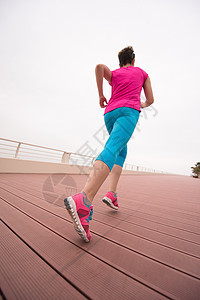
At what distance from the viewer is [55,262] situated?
0.54 meters

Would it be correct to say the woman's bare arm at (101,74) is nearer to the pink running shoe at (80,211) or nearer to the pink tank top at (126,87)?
the pink tank top at (126,87)

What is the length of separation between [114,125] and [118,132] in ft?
0.29

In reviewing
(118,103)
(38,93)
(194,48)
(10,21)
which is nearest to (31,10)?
(10,21)

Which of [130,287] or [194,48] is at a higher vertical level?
[194,48]

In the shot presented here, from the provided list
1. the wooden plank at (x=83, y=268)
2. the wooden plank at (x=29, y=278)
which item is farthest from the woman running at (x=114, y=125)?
the wooden plank at (x=29, y=278)

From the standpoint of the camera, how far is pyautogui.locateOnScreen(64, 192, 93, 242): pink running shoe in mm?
669

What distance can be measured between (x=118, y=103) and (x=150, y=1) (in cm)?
3734

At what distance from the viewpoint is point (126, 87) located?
105 centimetres

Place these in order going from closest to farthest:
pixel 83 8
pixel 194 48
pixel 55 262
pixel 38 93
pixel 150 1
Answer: pixel 55 262 < pixel 194 48 < pixel 150 1 < pixel 38 93 < pixel 83 8

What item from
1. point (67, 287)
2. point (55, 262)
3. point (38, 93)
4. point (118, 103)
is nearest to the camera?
point (67, 287)

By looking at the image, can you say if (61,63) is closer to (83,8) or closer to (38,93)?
(38,93)

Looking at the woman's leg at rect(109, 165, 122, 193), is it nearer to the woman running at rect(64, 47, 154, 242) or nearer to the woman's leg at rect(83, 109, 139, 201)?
the woman running at rect(64, 47, 154, 242)

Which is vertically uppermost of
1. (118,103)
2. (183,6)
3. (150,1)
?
(150,1)

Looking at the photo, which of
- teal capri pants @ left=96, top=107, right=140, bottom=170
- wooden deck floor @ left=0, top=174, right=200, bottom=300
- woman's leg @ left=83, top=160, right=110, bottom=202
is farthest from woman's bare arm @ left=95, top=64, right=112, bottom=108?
wooden deck floor @ left=0, top=174, right=200, bottom=300
